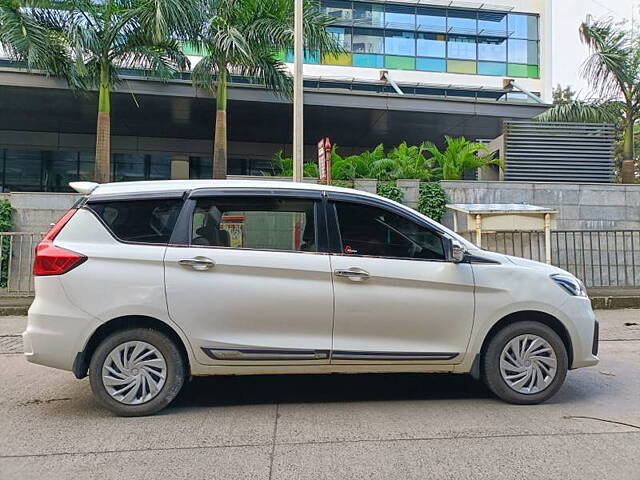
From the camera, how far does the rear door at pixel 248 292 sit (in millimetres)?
4418

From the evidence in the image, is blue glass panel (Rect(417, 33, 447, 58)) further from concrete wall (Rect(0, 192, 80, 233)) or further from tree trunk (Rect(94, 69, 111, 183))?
concrete wall (Rect(0, 192, 80, 233))

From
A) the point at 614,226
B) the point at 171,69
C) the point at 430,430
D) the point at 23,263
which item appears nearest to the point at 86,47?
the point at 171,69

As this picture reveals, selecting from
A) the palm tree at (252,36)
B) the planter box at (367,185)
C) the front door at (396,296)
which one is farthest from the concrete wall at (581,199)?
the front door at (396,296)

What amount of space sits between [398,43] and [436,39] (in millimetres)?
1891

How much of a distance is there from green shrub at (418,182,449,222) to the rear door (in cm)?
747

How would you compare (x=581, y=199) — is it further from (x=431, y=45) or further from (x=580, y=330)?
(x=431, y=45)

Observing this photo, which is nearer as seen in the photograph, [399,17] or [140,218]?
[140,218]

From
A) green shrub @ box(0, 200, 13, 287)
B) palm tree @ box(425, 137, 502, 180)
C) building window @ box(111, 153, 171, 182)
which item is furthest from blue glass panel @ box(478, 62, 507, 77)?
green shrub @ box(0, 200, 13, 287)

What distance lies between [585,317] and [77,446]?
432 centimetres

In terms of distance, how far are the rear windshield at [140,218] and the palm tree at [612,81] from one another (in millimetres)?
13030

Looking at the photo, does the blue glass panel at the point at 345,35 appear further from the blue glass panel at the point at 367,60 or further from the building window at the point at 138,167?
the building window at the point at 138,167

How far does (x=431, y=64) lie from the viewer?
24406 millimetres

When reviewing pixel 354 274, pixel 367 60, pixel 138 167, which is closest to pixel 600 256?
pixel 354 274

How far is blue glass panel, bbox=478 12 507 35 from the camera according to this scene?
81.9 ft
